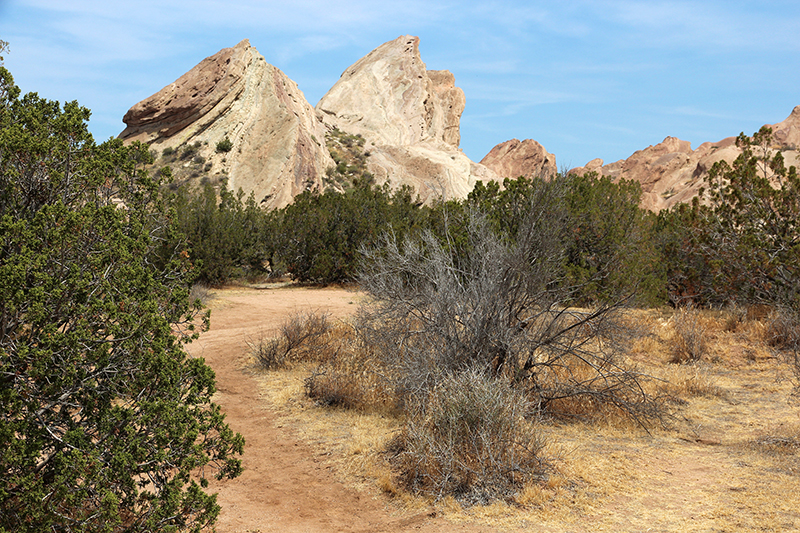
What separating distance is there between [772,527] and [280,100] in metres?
44.3

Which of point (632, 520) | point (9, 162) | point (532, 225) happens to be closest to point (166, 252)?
point (532, 225)

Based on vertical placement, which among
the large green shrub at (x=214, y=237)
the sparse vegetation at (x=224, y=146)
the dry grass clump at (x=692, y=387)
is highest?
the sparse vegetation at (x=224, y=146)

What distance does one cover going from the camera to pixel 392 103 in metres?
67.9

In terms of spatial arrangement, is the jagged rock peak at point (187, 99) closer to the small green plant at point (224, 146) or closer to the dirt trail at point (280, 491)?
the small green plant at point (224, 146)

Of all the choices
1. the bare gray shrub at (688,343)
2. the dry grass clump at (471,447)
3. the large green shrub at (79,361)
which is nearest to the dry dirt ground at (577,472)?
the dry grass clump at (471,447)

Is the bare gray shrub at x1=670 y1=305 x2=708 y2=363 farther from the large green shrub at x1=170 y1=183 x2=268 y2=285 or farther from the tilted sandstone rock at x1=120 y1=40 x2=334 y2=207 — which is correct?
the tilted sandstone rock at x1=120 y1=40 x2=334 y2=207

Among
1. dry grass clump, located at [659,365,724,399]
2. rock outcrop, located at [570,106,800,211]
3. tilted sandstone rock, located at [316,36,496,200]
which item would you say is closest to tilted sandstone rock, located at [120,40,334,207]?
tilted sandstone rock, located at [316,36,496,200]

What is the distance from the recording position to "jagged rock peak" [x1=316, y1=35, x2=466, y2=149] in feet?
209

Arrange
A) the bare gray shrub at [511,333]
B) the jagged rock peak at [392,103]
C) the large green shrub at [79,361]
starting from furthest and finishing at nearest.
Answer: the jagged rock peak at [392,103], the bare gray shrub at [511,333], the large green shrub at [79,361]

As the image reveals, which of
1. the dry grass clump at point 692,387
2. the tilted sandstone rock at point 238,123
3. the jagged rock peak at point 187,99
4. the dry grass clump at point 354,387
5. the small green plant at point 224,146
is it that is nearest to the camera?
the dry grass clump at point 354,387

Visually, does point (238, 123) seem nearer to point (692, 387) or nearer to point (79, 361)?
point (692, 387)

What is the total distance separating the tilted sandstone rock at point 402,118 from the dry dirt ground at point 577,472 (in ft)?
128

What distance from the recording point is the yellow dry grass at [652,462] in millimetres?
4938

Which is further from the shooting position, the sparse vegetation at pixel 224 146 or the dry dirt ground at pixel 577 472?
the sparse vegetation at pixel 224 146
